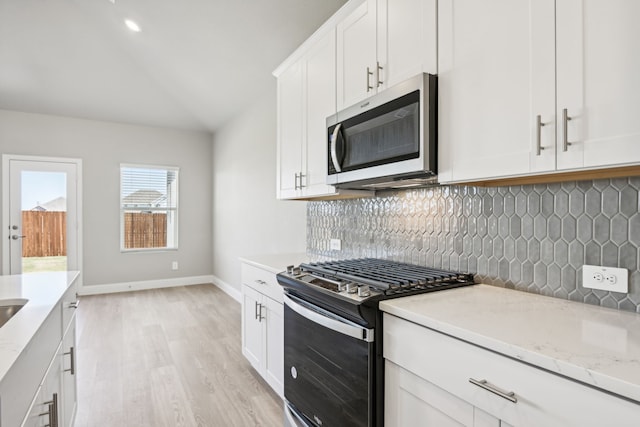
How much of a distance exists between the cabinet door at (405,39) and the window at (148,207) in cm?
514

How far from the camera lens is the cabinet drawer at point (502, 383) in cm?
74

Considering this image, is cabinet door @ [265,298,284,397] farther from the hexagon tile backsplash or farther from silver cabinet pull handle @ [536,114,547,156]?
silver cabinet pull handle @ [536,114,547,156]

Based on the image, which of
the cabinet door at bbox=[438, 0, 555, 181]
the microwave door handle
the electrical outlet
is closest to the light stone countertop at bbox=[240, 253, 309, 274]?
the microwave door handle

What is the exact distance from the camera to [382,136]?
5.51ft

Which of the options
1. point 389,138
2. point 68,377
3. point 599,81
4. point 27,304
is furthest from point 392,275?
point 68,377

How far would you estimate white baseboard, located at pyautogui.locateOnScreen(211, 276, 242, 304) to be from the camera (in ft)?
16.2

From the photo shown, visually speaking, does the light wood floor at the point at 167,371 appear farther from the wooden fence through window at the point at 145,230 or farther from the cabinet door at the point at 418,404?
the wooden fence through window at the point at 145,230

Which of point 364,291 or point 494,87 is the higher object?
point 494,87

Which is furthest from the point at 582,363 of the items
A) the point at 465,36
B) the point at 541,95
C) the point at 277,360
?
the point at 277,360

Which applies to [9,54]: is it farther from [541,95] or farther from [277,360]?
Answer: [541,95]

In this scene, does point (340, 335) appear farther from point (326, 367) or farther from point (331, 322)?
point (326, 367)

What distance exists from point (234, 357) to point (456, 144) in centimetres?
262

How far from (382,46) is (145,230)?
5.35 meters

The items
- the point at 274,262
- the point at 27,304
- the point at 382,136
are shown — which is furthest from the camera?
the point at 274,262
